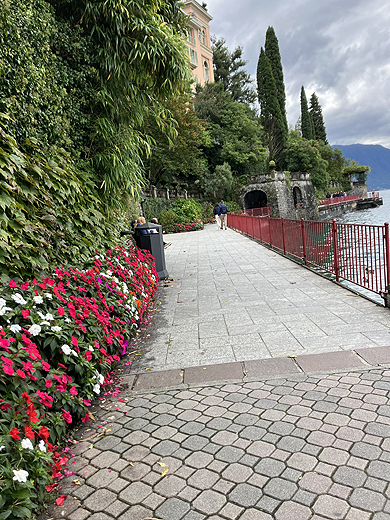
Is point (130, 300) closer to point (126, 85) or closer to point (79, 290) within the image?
point (79, 290)

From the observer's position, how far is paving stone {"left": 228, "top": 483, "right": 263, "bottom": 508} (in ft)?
6.85

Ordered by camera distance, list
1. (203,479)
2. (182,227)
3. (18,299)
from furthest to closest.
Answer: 1. (182,227)
2. (18,299)
3. (203,479)

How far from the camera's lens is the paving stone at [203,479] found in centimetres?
225

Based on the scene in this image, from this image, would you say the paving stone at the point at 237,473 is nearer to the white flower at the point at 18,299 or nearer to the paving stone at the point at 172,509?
the paving stone at the point at 172,509

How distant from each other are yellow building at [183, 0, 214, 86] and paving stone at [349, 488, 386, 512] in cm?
5368

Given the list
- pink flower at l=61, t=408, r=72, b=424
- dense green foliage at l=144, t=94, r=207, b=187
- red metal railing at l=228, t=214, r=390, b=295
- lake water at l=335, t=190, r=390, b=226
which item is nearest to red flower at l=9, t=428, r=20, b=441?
pink flower at l=61, t=408, r=72, b=424

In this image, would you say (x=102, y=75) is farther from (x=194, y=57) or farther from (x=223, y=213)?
(x=194, y=57)

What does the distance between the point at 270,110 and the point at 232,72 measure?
15.9 m

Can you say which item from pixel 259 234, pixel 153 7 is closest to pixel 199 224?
pixel 259 234

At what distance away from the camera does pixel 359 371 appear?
3.49m

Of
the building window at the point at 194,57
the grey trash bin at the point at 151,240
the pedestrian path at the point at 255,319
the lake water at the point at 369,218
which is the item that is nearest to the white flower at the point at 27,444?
the pedestrian path at the point at 255,319

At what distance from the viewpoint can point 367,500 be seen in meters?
2.00

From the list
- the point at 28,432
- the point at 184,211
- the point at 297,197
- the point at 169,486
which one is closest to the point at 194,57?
the point at 297,197

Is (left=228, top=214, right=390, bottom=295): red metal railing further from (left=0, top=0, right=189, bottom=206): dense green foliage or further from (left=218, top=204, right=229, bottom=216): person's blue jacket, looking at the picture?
(left=218, top=204, right=229, bottom=216): person's blue jacket
